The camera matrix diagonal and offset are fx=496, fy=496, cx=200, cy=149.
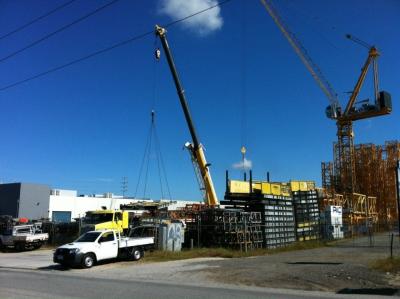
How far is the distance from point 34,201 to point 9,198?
3.78 m

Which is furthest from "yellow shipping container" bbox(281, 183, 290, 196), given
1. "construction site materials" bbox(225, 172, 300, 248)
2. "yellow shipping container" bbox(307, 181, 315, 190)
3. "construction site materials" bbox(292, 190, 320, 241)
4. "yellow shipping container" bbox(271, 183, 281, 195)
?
"yellow shipping container" bbox(307, 181, 315, 190)

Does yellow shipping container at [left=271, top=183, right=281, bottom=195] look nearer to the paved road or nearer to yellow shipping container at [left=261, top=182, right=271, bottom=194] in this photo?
yellow shipping container at [left=261, top=182, right=271, bottom=194]

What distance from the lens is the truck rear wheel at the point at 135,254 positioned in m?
27.1

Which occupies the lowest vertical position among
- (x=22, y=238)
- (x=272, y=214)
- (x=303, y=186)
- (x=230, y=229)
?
(x=22, y=238)

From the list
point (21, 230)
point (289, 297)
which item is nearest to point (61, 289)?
point (289, 297)

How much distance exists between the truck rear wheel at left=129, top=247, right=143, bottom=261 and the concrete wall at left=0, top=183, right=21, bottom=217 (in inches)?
2164

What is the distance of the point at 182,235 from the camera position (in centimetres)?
3347

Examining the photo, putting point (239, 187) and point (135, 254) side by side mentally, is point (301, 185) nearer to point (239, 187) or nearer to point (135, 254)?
point (239, 187)

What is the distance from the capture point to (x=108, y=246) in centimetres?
2588

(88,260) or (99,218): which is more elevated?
(99,218)

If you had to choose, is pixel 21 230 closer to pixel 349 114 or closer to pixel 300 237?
pixel 300 237

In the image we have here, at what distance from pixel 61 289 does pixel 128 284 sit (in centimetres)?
248

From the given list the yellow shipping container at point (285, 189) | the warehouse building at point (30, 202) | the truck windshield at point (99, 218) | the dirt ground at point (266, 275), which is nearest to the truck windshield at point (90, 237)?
the dirt ground at point (266, 275)

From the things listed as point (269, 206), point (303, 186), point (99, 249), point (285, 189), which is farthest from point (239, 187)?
point (99, 249)
